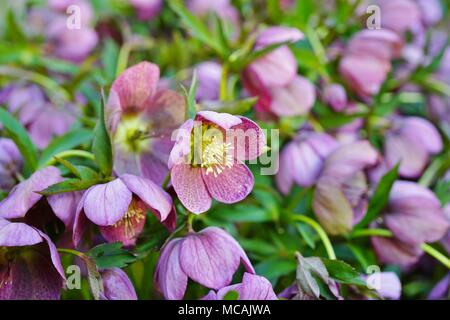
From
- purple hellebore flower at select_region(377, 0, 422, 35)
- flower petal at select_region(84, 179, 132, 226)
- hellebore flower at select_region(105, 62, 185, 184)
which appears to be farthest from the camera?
purple hellebore flower at select_region(377, 0, 422, 35)

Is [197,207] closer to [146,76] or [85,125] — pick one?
[146,76]

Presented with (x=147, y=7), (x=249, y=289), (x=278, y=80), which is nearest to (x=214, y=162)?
(x=249, y=289)

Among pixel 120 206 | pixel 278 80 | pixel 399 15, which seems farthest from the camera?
pixel 399 15

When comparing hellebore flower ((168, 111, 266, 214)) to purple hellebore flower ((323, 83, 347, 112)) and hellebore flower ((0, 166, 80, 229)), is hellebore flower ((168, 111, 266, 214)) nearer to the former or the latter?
hellebore flower ((0, 166, 80, 229))

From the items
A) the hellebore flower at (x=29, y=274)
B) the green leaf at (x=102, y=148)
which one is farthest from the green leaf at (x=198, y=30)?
the hellebore flower at (x=29, y=274)

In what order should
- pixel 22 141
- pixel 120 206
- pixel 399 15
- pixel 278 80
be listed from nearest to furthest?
1. pixel 120 206
2. pixel 22 141
3. pixel 278 80
4. pixel 399 15

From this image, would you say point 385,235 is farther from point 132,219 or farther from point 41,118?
point 41,118

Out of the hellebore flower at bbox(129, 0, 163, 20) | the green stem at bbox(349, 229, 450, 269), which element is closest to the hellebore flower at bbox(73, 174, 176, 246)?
the green stem at bbox(349, 229, 450, 269)
